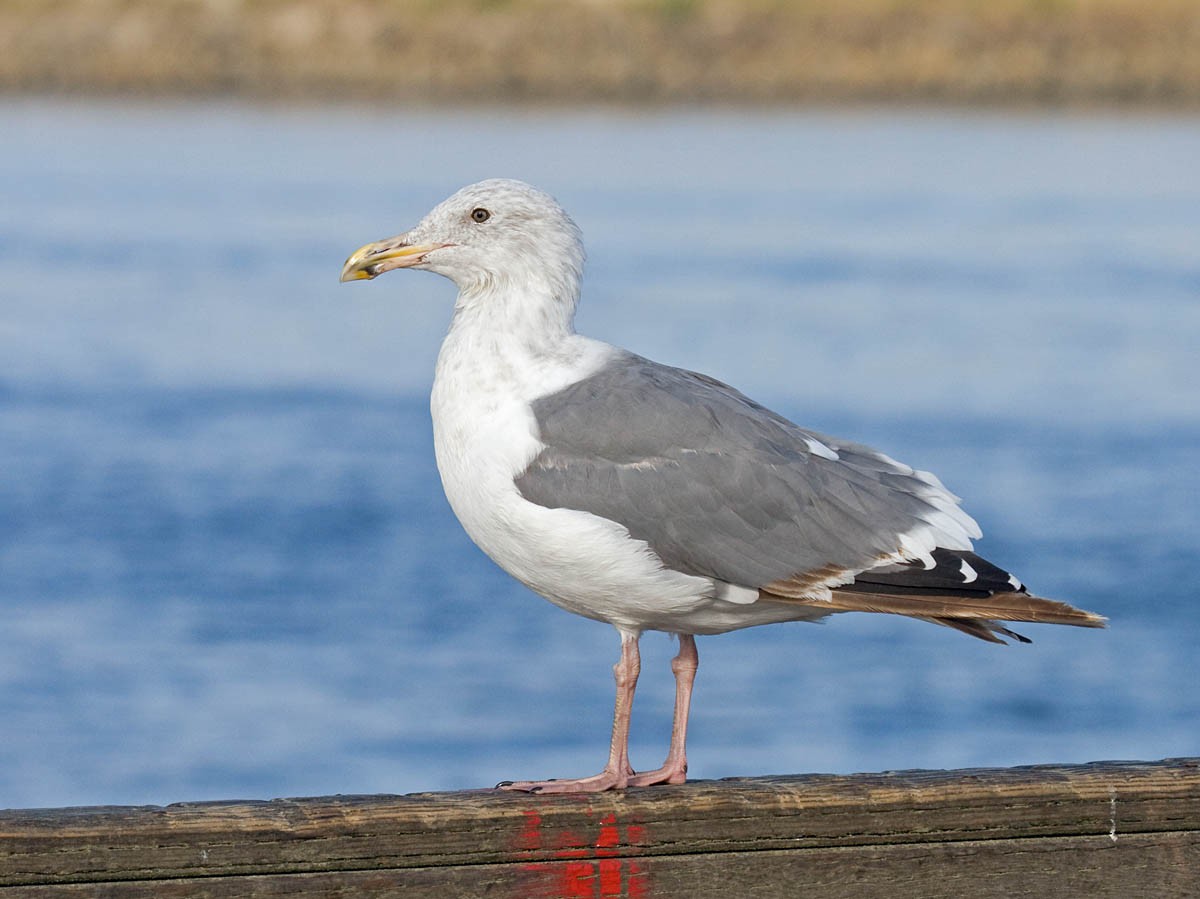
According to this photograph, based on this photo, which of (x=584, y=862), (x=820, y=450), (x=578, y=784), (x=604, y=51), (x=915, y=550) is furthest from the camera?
(x=604, y=51)

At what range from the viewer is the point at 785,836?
306 centimetres

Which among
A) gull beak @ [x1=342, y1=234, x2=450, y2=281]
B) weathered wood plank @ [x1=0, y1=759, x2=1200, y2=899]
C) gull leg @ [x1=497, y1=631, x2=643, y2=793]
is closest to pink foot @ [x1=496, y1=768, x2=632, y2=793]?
gull leg @ [x1=497, y1=631, x2=643, y2=793]

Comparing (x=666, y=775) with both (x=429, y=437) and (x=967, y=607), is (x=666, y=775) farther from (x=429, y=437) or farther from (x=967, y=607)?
(x=429, y=437)

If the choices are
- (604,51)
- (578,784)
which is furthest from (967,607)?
(604,51)

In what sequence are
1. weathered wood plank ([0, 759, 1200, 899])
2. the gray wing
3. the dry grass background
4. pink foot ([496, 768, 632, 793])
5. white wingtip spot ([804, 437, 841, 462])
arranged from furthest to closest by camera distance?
the dry grass background, white wingtip spot ([804, 437, 841, 462]), the gray wing, pink foot ([496, 768, 632, 793]), weathered wood plank ([0, 759, 1200, 899])

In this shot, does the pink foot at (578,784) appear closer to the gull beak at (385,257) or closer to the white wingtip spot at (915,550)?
the white wingtip spot at (915,550)

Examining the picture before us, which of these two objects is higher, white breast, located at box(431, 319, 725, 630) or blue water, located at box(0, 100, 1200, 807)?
blue water, located at box(0, 100, 1200, 807)

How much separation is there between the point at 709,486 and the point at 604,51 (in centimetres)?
3886

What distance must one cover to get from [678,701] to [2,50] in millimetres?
41675

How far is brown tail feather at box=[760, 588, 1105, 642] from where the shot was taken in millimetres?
4043

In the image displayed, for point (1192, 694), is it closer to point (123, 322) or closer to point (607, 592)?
point (607, 592)

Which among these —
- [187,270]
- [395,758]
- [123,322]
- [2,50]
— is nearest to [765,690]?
[395,758]

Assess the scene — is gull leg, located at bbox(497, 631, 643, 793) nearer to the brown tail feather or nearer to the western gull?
the western gull

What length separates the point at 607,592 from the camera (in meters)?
4.13
